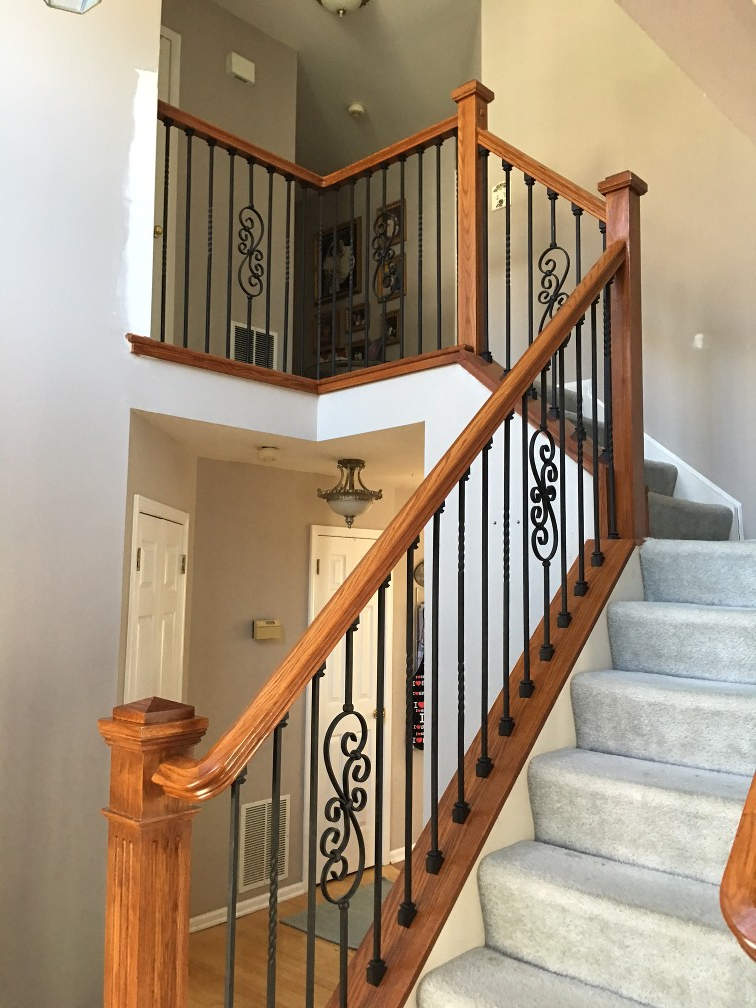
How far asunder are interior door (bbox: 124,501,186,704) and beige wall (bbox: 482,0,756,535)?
2441mm

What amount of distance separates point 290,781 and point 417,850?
3495 millimetres

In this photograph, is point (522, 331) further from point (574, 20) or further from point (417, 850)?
point (417, 850)

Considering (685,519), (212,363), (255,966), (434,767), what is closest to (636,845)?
(434,767)

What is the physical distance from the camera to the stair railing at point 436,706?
4.63 ft

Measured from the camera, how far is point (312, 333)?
287 inches

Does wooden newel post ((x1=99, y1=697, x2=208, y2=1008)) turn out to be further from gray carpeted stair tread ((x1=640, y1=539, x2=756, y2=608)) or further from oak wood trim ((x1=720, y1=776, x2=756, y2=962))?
gray carpeted stair tread ((x1=640, y1=539, x2=756, y2=608))

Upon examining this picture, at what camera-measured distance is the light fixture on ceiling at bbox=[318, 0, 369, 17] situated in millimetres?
5199

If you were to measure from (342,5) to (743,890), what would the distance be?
5.73 meters

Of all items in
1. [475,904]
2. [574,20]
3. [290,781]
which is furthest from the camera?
[290,781]

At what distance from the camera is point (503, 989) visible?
158 centimetres

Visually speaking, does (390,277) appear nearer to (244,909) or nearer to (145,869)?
(145,869)

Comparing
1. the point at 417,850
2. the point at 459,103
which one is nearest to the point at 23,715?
the point at 417,850

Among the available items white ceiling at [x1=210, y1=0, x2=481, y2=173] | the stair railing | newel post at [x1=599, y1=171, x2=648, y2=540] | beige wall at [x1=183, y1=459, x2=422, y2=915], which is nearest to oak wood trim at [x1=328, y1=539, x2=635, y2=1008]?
the stair railing

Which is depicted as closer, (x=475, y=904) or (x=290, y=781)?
(x=475, y=904)
